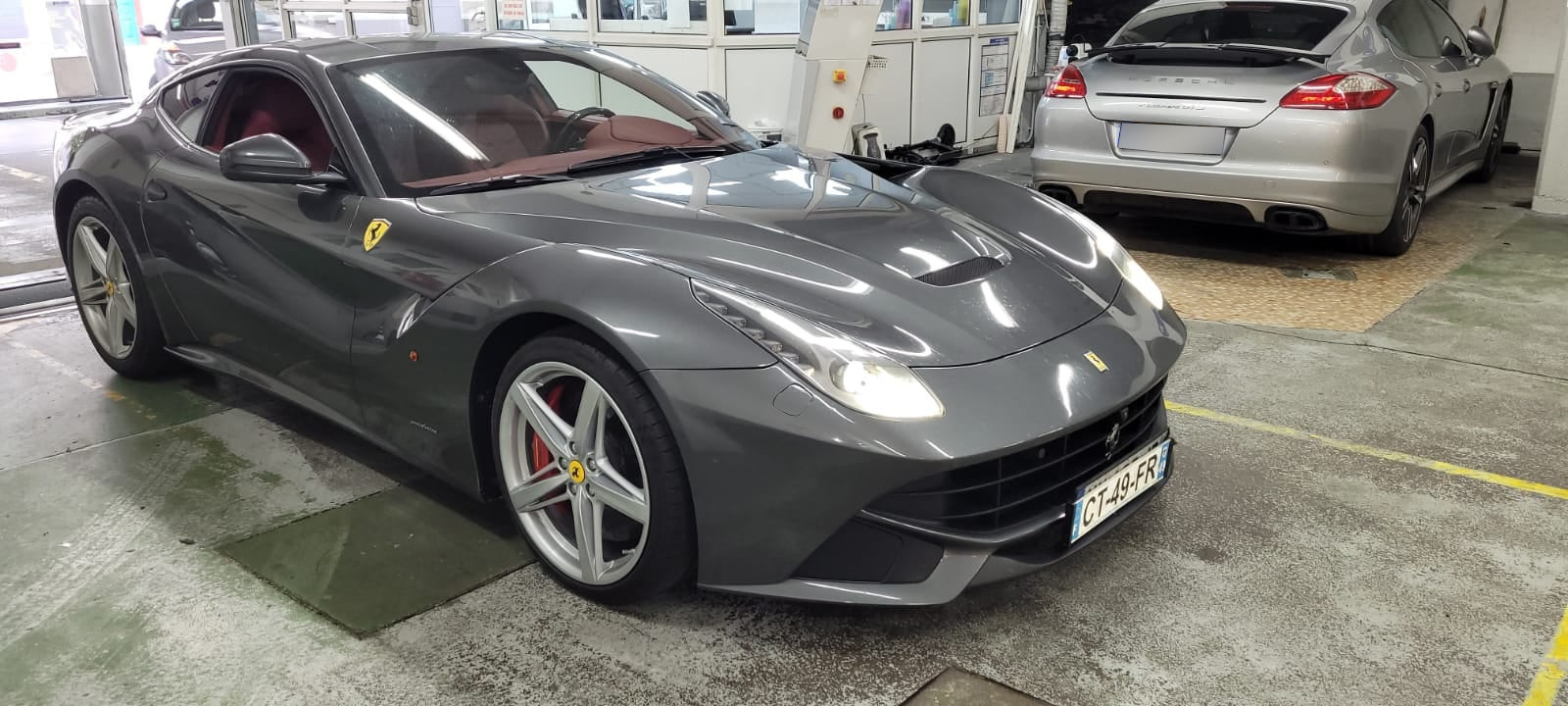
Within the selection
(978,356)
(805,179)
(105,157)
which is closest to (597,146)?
(805,179)

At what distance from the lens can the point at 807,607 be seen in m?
2.45

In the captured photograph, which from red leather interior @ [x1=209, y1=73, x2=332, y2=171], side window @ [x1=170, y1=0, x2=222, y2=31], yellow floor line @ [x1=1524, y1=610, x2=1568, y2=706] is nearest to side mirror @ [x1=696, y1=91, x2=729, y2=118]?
red leather interior @ [x1=209, y1=73, x2=332, y2=171]

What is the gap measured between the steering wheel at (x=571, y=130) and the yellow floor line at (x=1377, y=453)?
202 centimetres

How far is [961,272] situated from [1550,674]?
55.0 inches

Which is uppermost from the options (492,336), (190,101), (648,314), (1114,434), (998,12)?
(998,12)

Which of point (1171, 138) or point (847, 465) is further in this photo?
point (1171, 138)

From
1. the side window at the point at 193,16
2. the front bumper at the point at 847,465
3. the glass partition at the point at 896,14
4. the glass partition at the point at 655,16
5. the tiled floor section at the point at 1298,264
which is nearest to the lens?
the front bumper at the point at 847,465

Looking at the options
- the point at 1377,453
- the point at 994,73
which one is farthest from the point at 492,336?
the point at 994,73

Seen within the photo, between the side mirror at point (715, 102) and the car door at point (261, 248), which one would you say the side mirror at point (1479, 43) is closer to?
the side mirror at point (715, 102)

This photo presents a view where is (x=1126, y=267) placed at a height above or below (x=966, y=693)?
above

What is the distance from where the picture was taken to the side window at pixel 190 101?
11.3 feet

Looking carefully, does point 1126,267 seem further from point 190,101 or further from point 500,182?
point 190,101

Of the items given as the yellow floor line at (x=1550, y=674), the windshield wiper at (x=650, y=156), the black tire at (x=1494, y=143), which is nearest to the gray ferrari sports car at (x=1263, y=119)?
the black tire at (x=1494, y=143)

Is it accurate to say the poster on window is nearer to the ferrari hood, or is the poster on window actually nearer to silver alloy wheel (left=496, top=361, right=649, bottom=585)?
the ferrari hood
